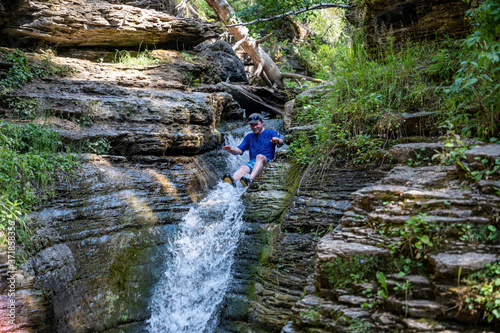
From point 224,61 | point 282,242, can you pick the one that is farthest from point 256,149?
point 224,61

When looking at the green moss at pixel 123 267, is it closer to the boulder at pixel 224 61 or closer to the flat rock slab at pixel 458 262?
the flat rock slab at pixel 458 262

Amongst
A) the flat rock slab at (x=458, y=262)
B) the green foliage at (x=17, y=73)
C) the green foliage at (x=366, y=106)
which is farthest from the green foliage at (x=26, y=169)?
the flat rock slab at (x=458, y=262)

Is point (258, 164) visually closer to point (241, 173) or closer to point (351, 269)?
point (241, 173)

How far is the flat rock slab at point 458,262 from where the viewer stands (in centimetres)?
255

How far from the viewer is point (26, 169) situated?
4.90m

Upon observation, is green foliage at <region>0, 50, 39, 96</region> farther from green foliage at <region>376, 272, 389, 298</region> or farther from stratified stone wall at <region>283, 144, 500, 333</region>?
green foliage at <region>376, 272, 389, 298</region>

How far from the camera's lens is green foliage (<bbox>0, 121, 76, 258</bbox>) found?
171 inches

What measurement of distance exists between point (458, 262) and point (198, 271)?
12.4ft

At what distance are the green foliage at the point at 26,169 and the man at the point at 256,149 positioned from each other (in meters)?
3.14

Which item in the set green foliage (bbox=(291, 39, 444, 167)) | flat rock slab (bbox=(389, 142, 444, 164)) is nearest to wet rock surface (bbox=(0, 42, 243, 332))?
green foliage (bbox=(291, 39, 444, 167))

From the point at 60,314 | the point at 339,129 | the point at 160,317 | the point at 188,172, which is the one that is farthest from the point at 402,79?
the point at 60,314

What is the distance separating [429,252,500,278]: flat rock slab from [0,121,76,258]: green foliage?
185 inches

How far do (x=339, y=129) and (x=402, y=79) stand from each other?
130 centimetres

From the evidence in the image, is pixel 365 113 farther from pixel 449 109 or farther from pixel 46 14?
pixel 46 14
